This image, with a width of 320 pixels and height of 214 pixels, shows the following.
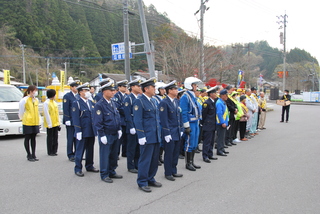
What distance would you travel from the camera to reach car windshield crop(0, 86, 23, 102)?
1082 cm

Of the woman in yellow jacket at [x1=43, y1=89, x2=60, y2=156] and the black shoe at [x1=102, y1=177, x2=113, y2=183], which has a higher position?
the woman in yellow jacket at [x1=43, y1=89, x2=60, y2=156]

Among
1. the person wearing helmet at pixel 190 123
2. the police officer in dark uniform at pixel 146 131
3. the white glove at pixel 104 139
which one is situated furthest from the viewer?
the person wearing helmet at pixel 190 123

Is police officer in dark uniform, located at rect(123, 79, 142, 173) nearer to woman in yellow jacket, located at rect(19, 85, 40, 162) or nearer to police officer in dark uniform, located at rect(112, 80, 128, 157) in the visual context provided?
police officer in dark uniform, located at rect(112, 80, 128, 157)

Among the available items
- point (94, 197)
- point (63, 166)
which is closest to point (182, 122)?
point (94, 197)

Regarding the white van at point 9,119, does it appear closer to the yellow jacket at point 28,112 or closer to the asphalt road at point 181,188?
the asphalt road at point 181,188

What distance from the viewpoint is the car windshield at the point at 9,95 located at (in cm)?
1082

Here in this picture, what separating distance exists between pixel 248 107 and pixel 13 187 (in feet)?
28.6

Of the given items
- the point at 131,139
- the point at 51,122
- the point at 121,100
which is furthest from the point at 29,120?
the point at 131,139

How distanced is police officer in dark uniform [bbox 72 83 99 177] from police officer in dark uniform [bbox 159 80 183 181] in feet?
5.34

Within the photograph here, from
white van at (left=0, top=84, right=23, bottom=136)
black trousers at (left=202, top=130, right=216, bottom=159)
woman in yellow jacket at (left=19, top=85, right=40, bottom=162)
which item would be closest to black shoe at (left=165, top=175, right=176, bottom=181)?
black trousers at (left=202, top=130, right=216, bottom=159)

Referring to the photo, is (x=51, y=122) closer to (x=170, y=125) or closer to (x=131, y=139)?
(x=131, y=139)

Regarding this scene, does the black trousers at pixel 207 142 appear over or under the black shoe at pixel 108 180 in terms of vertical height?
over

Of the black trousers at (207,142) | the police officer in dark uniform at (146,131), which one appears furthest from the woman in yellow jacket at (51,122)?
the black trousers at (207,142)

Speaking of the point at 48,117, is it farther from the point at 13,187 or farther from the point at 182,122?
the point at 182,122
